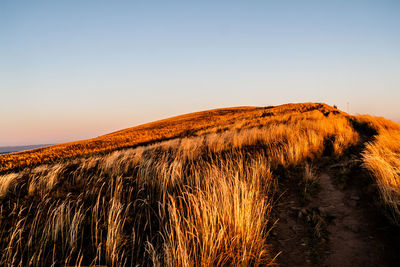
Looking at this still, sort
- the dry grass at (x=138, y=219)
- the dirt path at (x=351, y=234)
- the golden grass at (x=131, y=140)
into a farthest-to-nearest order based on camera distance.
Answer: the golden grass at (x=131, y=140) < the dirt path at (x=351, y=234) < the dry grass at (x=138, y=219)

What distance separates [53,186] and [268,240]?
3.94 metres

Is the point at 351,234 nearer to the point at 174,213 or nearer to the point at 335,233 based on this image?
the point at 335,233

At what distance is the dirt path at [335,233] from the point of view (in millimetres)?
2539

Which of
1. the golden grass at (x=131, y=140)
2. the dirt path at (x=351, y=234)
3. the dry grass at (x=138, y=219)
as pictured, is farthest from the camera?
the golden grass at (x=131, y=140)

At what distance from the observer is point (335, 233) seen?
307 cm

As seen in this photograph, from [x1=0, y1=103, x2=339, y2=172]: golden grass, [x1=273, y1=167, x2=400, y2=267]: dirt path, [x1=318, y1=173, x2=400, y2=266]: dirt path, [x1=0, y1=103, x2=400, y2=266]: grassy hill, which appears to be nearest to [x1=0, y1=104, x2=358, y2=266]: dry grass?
[x1=0, y1=103, x2=400, y2=266]: grassy hill

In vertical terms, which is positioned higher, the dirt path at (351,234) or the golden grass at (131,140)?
the golden grass at (131,140)


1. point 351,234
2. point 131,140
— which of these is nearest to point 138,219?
point 351,234

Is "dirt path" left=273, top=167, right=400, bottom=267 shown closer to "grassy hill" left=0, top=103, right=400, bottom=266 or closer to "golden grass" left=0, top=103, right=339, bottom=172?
"grassy hill" left=0, top=103, right=400, bottom=266

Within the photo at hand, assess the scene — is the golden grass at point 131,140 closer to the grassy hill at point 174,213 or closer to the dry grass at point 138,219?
the grassy hill at point 174,213

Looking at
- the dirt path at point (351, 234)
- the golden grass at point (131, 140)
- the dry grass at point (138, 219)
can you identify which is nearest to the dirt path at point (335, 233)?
the dirt path at point (351, 234)

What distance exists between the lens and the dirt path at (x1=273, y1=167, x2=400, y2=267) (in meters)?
2.54

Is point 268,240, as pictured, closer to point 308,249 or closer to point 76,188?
point 308,249

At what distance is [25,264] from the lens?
82.9 inches
